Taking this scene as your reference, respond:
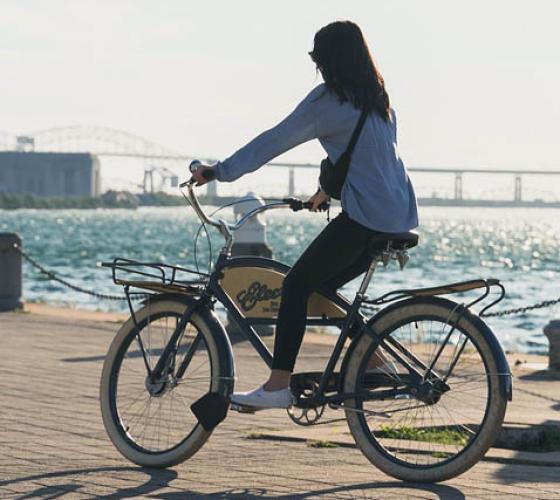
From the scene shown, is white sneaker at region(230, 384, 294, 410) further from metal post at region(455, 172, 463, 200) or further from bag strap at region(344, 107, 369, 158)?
metal post at region(455, 172, 463, 200)

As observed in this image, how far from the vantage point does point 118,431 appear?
6297mm

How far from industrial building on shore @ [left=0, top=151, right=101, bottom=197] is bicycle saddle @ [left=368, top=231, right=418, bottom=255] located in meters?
179

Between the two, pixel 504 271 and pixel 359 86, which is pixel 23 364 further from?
Result: pixel 504 271

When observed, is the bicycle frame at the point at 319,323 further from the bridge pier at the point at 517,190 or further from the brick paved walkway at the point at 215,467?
the bridge pier at the point at 517,190

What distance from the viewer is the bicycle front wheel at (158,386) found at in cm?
611

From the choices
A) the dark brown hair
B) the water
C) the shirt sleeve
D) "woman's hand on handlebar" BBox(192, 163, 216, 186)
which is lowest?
the water

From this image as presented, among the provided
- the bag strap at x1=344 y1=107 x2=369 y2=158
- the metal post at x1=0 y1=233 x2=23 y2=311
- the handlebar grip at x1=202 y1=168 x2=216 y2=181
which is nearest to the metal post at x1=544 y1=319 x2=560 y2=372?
the bag strap at x1=344 y1=107 x2=369 y2=158

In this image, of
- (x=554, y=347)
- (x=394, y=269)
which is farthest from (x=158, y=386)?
(x=394, y=269)

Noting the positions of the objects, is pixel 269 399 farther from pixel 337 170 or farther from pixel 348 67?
pixel 348 67

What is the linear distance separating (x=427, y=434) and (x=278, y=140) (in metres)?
1.27

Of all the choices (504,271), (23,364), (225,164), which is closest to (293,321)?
(225,164)

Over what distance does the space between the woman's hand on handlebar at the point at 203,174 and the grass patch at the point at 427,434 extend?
1231 millimetres

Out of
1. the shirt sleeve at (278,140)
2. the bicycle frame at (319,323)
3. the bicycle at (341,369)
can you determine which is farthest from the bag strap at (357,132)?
the bicycle frame at (319,323)

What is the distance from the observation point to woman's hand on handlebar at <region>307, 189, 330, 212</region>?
595 cm
